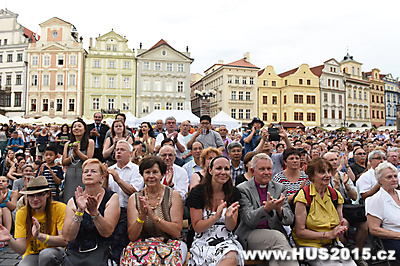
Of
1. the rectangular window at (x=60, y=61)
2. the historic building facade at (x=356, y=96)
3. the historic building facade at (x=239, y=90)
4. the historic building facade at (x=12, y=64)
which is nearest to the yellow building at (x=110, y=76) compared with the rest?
the rectangular window at (x=60, y=61)

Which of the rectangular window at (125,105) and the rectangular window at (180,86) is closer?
the rectangular window at (125,105)

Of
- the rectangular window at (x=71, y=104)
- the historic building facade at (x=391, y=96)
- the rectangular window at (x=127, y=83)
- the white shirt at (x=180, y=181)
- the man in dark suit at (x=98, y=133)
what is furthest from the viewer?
the historic building facade at (x=391, y=96)

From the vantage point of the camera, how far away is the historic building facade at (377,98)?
2172 inches

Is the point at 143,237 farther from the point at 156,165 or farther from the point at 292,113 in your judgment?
the point at 292,113

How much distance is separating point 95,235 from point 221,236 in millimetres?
1432

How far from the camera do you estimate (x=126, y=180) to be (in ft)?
13.9

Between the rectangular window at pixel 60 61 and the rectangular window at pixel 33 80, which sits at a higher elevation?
the rectangular window at pixel 60 61

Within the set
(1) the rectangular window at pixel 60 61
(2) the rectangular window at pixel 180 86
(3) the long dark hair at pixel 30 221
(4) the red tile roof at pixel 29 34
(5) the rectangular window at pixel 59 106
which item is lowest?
(3) the long dark hair at pixel 30 221

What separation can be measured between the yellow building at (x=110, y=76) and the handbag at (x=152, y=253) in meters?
36.3

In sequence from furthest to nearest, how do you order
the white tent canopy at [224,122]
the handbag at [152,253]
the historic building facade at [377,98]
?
the historic building facade at [377,98], the white tent canopy at [224,122], the handbag at [152,253]

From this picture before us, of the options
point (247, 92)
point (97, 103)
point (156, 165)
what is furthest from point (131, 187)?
point (247, 92)

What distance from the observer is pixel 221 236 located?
10.9 ft

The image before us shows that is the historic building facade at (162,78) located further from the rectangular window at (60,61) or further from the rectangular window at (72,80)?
the rectangular window at (60,61)

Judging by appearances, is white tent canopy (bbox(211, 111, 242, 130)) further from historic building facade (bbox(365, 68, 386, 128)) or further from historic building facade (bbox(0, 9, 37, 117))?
historic building facade (bbox(365, 68, 386, 128))
